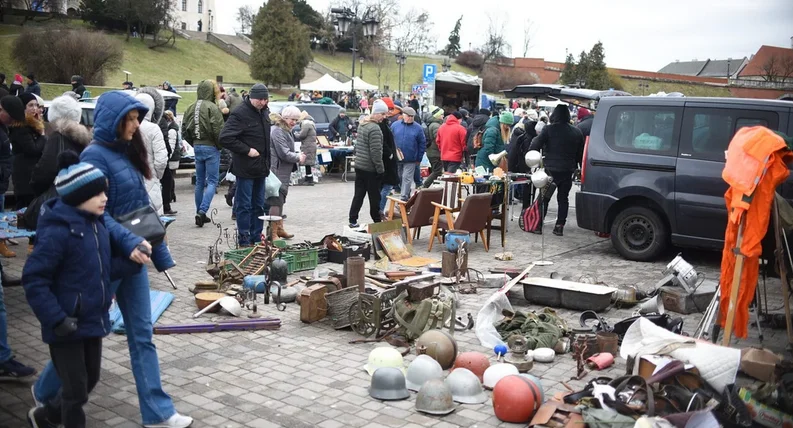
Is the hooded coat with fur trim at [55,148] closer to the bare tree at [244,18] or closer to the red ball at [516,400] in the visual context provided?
the red ball at [516,400]

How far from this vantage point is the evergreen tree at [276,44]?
59.6m

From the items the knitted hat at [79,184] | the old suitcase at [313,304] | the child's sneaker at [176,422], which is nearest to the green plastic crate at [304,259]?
the old suitcase at [313,304]

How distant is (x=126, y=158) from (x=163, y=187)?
804cm

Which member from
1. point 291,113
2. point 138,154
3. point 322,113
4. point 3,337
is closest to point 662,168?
point 291,113

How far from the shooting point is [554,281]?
7.72 metres

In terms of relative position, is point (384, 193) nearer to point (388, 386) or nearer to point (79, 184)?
point (388, 386)

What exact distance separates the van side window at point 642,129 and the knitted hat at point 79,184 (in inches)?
304

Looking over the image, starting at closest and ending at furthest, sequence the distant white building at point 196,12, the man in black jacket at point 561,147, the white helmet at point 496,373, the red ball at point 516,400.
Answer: the red ball at point 516,400 < the white helmet at point 496,373 < the man in black jacket at point 561,147 < the distant white building at point 196,12

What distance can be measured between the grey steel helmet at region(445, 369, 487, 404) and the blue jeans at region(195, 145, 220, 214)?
6.99 m

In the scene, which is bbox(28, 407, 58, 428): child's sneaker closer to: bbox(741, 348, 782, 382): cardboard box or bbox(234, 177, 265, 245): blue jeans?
bbox(741, 348, 782, 382): cardboard box

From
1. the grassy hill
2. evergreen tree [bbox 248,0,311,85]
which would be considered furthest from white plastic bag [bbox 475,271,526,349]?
the grassy hill

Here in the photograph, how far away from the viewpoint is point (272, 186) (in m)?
10.4

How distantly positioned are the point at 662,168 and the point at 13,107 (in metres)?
7.83

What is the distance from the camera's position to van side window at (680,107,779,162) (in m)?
9.04
